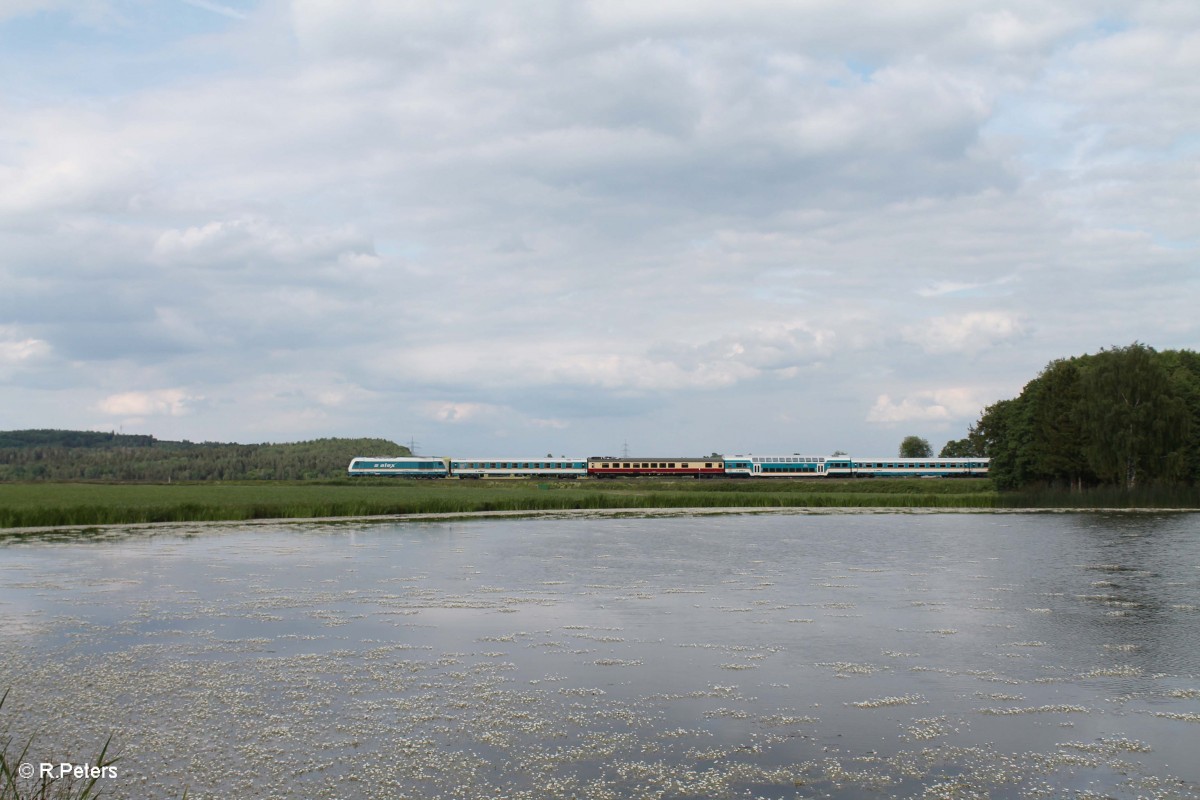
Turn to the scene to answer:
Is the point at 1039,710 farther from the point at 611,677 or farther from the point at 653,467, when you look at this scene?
the point at 653,467

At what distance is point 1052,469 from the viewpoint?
86.1 metres

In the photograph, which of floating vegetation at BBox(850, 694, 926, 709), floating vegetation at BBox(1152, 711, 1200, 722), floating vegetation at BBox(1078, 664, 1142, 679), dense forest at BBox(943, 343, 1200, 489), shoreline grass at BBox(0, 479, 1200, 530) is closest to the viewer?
floating vegetation at BBox(1152, 711, 1200, 722)

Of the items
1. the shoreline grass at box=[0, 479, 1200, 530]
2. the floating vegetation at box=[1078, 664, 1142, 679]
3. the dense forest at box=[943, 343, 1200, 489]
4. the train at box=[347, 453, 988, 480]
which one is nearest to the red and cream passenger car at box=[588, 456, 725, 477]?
the train at box=[347, 453, 988, 480]

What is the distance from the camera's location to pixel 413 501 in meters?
63.7

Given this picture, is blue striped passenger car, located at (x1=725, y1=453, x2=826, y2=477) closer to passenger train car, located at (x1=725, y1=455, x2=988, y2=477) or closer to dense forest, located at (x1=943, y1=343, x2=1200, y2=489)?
passenger train car, located at (x1=725, y1=455, x2=988, y2=477)

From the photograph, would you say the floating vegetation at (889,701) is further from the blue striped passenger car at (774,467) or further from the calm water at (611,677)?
the blue striped passenger car at (774,467)

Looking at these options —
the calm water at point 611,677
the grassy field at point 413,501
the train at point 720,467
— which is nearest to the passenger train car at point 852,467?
the train at point 720,467

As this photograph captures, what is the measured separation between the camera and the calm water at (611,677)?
35.7 feet

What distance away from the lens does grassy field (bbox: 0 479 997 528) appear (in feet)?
165

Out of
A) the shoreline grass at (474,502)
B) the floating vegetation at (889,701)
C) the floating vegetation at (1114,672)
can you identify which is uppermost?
the shoreline grass at (474,502)

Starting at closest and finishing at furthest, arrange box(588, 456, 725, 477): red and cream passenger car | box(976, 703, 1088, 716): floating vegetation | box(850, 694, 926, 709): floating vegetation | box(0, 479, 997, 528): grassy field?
box(976, 703, 1088, 716): floating vegetation < box(850, 694, 926, 709): floating vegetation < box(0, 479, 997, 528): grassy field < box(588, 456, 725, 477): red and cream passenger car

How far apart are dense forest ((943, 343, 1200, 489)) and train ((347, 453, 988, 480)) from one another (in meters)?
33.7

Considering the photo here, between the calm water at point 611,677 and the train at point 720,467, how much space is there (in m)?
94.9

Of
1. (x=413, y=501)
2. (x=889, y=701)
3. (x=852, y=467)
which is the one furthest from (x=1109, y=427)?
(x=889, y=701)
